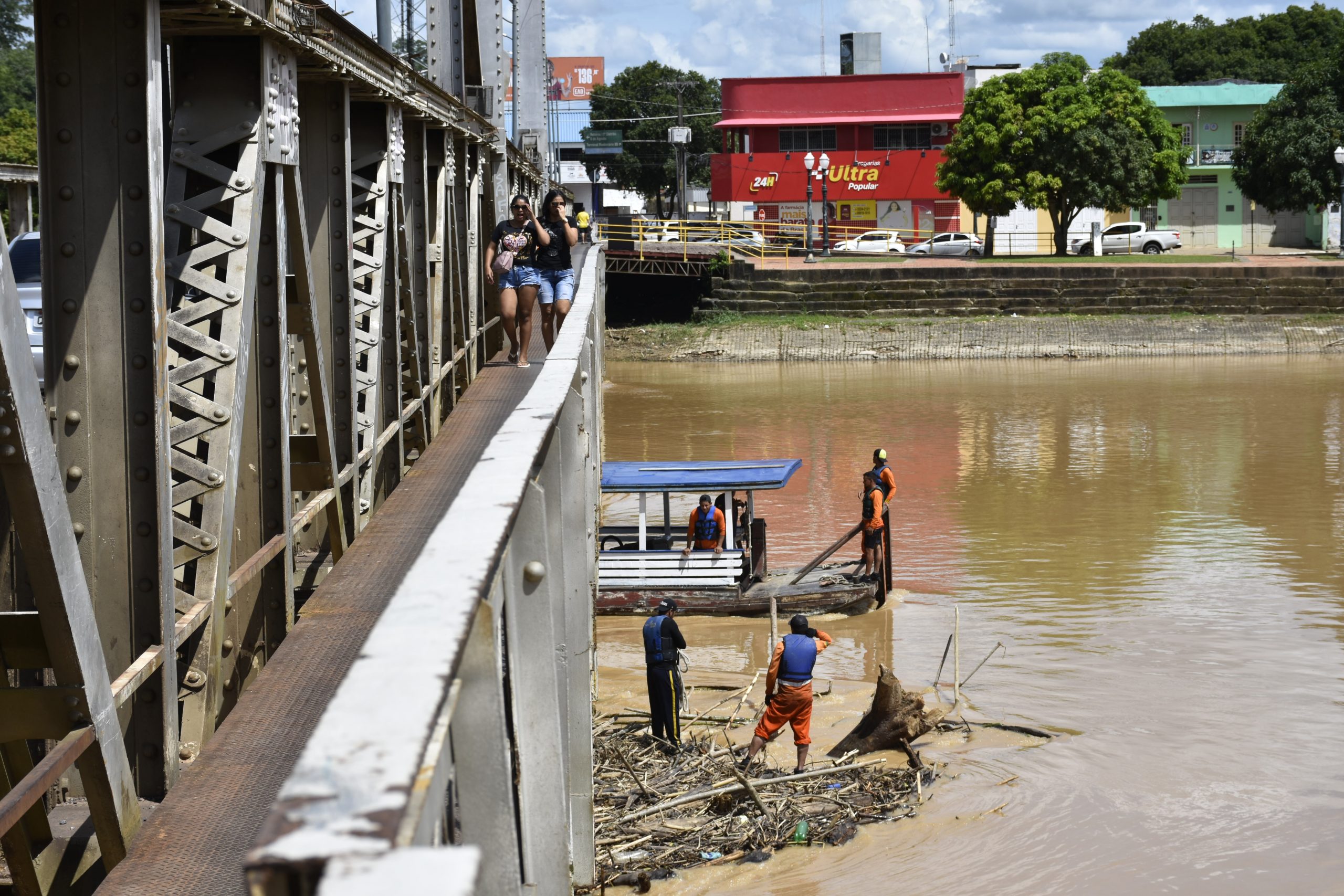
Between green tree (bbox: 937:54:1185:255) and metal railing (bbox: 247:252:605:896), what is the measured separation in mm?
49384

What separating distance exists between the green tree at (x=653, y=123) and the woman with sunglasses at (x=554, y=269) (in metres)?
75.6

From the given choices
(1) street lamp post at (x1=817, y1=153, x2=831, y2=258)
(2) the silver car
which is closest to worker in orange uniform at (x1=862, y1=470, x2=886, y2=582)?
(2) the silver car

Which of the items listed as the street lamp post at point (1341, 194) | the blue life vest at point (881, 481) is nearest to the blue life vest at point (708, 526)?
the blue life vest at point (881, 481)

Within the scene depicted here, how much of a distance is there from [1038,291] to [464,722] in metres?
44.9

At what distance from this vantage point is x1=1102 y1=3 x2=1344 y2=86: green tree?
88.6m

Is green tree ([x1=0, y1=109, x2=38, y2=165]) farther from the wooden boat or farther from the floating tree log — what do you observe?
the floating tree log

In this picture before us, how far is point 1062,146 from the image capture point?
1988 inches

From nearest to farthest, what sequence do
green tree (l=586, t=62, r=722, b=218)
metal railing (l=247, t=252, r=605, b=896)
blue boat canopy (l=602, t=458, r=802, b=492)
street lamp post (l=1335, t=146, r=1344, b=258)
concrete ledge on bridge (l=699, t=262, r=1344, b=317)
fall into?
metal railing (l=247, t=252, r=605, b=896) < blue boat canopy (l=602, t=458, r=802, b=492) < concrete ledge on bridge (l=699, t=262, r=1344, b=317) < street lamp post (l=1335, t=146, r=1344, b=258) < green tree (l=586, t=62, r=722, b=218)

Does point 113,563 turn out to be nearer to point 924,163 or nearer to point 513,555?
point 513,555

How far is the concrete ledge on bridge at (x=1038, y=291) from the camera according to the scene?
44.5m

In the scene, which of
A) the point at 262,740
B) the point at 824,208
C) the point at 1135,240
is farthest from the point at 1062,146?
the point at 262,740

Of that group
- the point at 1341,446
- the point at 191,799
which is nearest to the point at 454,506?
the point at 191,799

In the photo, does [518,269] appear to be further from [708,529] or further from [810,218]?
[810,218]

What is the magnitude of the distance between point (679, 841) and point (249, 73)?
6153 mm
